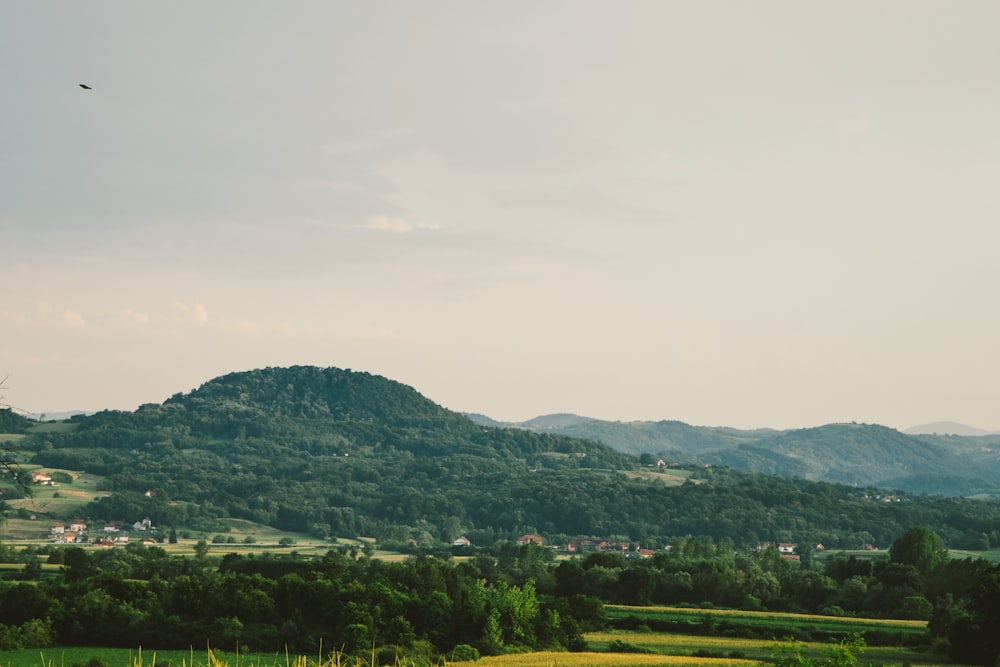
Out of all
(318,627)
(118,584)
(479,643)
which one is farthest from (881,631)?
(118,584)

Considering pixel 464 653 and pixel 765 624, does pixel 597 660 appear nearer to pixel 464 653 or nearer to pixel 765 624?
pixel 464 653

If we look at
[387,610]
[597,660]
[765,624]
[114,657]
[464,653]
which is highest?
[387,610]

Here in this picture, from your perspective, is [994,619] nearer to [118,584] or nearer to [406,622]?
[406,622]

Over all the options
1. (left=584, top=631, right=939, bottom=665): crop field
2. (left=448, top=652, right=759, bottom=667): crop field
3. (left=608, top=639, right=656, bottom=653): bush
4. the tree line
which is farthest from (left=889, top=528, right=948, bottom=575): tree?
(left=448, top=652, right=759, bottom=667): crop field

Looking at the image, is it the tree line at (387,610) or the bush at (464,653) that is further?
the tree line at (387,610)

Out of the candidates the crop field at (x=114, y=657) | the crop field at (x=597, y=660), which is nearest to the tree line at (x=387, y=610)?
the crop field at (x=114, y=657)

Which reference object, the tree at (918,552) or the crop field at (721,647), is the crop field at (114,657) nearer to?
the crop field at (721,647)

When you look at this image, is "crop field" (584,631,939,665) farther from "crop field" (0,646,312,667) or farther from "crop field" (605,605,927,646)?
"crop field" (0,646,312,667)

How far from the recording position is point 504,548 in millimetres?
142875

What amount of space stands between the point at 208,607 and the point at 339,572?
56.0 feet

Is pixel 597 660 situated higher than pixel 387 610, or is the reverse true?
pixel 387 610

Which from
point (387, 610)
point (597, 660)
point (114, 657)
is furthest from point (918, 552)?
point (114, 657)

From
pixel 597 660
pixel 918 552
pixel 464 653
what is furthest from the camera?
pixel 918 552

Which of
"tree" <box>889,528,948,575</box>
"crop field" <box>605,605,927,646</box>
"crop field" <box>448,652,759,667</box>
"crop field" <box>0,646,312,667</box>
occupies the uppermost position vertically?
"tree" <box>889,528,948,575</box>
